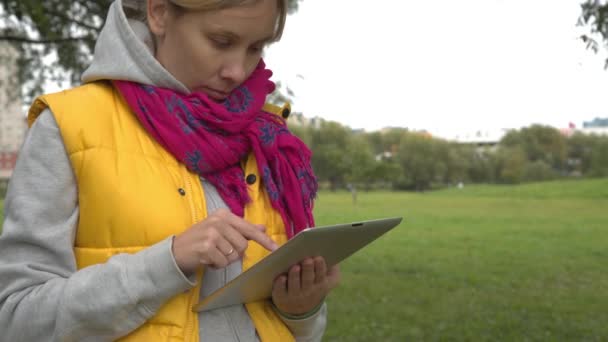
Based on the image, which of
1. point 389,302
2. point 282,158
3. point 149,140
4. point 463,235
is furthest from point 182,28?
point 463,235

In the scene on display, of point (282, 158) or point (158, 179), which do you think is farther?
point (282, 158)

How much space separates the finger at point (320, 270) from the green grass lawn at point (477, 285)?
472cm

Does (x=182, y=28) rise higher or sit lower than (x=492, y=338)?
higher

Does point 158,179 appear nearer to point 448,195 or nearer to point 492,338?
point 492,338

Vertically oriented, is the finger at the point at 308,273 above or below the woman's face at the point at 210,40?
below

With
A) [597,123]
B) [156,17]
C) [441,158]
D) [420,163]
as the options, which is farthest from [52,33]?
[597,123]

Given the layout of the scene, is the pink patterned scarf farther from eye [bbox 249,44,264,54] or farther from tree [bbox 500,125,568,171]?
tree [bbox 500,125,568,171]

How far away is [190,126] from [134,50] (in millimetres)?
179

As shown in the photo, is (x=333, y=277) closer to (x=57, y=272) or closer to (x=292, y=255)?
(x=292, y=255)

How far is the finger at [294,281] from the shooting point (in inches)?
51.7

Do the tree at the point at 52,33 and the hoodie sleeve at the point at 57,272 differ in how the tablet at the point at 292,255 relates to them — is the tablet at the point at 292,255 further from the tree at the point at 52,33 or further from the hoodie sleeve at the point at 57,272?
the tree at the point at 52,33

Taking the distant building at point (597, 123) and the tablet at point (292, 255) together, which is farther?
the distant building at point (597, 123)

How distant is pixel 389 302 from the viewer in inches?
300

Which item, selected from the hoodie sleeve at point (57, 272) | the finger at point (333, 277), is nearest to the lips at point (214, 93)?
the hoodie sleeve at point (57, 272)
